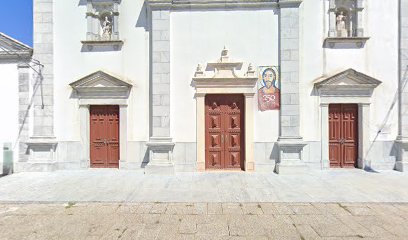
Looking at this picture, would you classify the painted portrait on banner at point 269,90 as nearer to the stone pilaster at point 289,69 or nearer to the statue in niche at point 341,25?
the stone pilaster at point 289,69

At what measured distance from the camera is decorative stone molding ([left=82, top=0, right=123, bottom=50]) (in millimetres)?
8422

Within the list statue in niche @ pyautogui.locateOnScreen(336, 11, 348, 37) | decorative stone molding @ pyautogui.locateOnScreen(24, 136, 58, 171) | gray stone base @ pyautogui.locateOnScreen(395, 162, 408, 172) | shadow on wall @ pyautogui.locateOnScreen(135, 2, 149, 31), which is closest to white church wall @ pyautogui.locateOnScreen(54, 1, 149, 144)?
shadow on wall @ pyautogui.locateOnScreen(135, 2, 149, 31)

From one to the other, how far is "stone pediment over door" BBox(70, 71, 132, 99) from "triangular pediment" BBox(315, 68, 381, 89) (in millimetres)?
6632

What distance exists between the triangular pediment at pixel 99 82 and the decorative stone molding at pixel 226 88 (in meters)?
2.52

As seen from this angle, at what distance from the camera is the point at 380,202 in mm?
5266

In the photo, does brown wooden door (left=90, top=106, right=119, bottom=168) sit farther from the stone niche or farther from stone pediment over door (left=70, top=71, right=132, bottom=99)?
the stone niche

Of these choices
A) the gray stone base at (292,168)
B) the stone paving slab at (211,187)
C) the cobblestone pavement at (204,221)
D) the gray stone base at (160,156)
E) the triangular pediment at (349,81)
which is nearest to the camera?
the cobblestone pavement at (204,221)

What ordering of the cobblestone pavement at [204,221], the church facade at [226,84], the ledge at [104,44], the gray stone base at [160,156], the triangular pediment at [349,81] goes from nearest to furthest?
Answer: the cobblestone pavement at [204,221] → the gray stone base at [160,156] → the triangular pediment at [349,81] → the church facade at [226,84] → the ledge at [104,44]

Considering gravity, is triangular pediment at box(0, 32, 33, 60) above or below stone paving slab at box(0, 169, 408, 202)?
above

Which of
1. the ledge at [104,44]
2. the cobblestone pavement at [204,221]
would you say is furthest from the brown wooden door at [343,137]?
the ledge at [104,44]

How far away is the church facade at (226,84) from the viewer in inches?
322

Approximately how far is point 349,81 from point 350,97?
543mm

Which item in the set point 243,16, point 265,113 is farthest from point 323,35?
point 265,113

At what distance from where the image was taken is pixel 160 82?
323 inches
